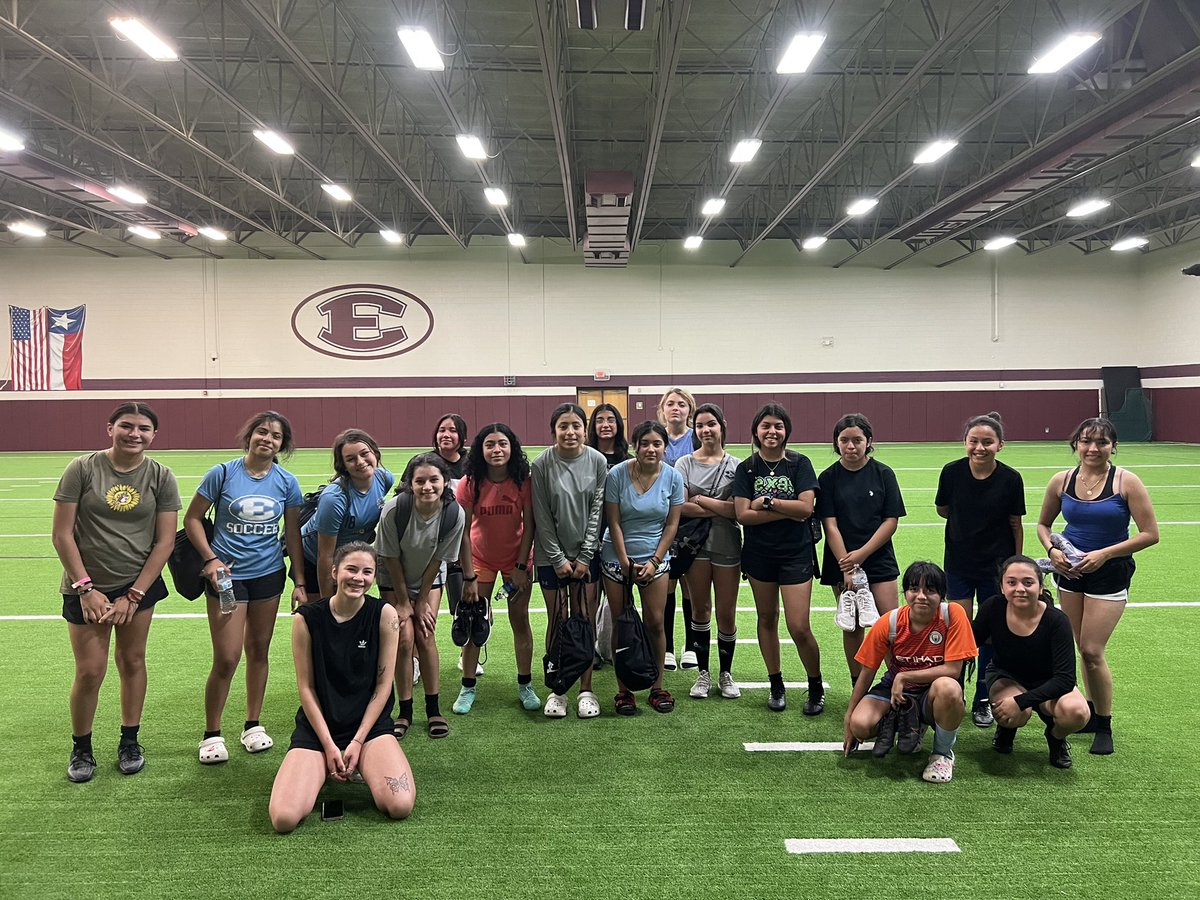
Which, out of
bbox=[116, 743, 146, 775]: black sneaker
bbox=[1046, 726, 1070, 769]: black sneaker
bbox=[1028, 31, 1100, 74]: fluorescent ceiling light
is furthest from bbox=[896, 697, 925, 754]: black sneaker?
bbox=[1028, 31, 1100, 74]: fluorescent ceiling light

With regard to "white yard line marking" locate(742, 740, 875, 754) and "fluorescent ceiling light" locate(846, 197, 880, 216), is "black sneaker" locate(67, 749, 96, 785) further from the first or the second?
"fluorescent ceiling light" locate(846, 197, 880, 216)

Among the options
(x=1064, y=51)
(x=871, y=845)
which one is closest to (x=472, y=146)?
(x=1064, y=51)

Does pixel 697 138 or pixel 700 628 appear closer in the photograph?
pixel 700 628

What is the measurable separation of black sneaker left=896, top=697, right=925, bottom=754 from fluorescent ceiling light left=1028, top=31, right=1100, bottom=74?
10.2 meters

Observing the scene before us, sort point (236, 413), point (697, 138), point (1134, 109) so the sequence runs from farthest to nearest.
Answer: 1. point (236, 413)
2. point (697, 138)
3. point (1134, 109)

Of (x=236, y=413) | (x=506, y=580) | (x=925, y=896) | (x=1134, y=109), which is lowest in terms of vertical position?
(x=925, y=896)

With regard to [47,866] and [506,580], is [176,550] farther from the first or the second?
[506,580]

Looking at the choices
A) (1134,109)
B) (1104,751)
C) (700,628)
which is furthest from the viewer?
(1134,109)

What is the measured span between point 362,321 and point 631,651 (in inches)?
955

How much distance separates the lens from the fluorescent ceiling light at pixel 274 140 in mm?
13250

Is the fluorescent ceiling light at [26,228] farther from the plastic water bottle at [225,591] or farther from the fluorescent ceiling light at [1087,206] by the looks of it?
the fluorescent ceiling light at [1087,206]

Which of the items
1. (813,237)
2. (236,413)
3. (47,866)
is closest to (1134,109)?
(813,237)

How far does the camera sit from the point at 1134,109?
1241 cm

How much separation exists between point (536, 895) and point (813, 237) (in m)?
22.5
